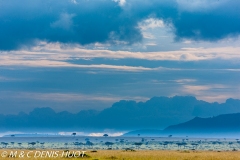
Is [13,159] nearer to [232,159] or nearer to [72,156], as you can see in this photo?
[72,156]

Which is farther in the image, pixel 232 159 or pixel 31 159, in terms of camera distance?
pixel 232 159

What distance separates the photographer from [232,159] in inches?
3654

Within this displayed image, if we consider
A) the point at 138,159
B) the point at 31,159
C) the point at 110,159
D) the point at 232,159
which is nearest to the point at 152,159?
the point at 138,159

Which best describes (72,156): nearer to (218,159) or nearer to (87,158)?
(87,158)

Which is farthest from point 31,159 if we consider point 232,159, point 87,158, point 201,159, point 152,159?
point 232,159

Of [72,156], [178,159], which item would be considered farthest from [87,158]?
[178,159]

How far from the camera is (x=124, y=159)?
9075cm

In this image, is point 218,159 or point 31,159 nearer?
point 31,159

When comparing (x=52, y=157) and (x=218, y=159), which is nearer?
(x=52, y=157)

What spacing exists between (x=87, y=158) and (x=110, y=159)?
174 inches

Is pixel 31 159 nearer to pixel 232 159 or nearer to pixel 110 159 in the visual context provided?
pixel 110 159

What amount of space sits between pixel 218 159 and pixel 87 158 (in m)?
25.5

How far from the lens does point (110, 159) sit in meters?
89.2

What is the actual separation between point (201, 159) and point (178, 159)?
4.44m
